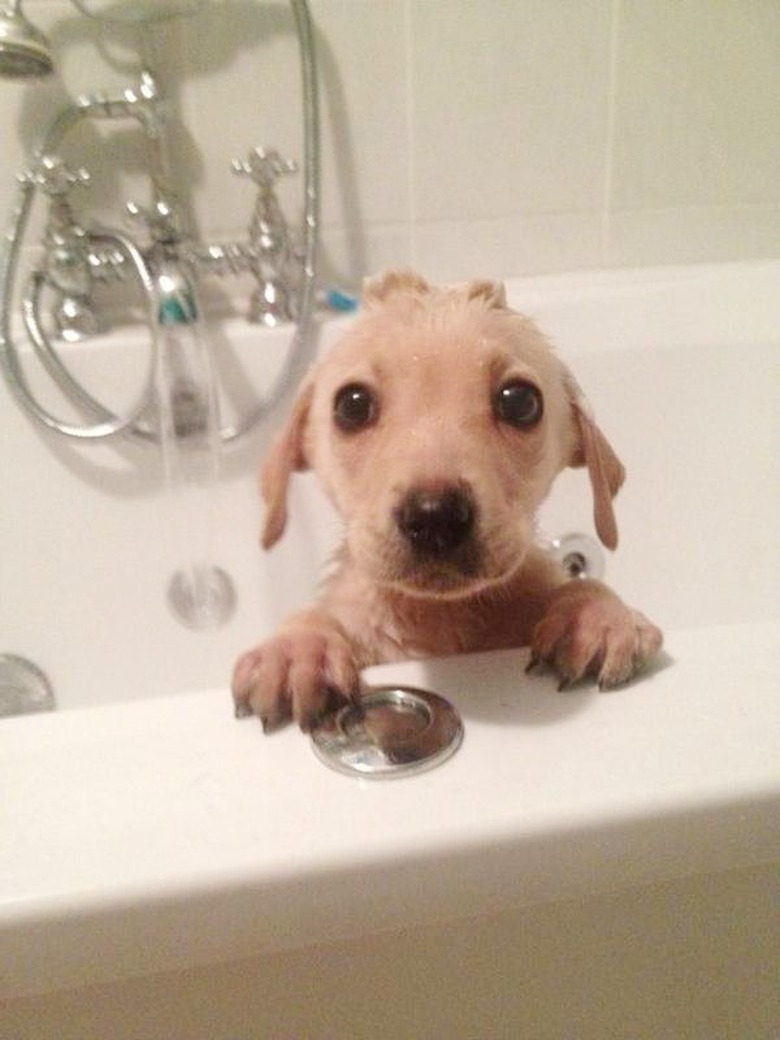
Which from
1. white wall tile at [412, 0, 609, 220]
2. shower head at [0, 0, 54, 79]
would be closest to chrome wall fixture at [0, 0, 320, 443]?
shower head at [0, 0, 54, 79]

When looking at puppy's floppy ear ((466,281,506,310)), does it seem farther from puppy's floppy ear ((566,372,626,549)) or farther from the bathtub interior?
the bathtub interior

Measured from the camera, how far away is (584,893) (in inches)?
19.5

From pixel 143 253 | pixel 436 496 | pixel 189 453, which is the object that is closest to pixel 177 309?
pixel 143 253

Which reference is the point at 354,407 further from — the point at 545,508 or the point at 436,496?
the point at 545,508

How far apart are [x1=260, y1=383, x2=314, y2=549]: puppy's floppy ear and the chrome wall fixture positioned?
44 centimetres

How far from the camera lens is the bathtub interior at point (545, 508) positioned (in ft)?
4.75

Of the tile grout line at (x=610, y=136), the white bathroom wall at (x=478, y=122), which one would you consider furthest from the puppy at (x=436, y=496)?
the tile grout line at (x=610, y=136)

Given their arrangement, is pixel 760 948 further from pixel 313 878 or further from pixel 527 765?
pixel 313 878

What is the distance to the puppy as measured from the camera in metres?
0.66


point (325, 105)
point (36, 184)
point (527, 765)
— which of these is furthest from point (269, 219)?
point (527, 765)

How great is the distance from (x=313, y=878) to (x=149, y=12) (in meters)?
1.35

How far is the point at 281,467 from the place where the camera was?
958 mm

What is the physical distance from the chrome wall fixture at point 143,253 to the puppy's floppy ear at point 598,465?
0.59 m

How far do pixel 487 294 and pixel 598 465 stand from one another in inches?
8.5
